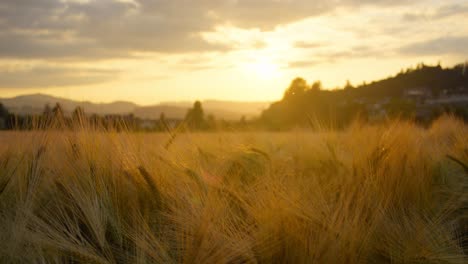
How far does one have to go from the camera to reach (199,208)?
1.68 m

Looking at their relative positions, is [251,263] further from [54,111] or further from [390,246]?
[54,111]

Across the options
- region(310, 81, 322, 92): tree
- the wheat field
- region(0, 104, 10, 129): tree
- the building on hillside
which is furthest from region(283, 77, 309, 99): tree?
the wheat field

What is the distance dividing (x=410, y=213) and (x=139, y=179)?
1.34m

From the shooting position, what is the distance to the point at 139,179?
1.98 metres

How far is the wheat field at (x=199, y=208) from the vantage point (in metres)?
1.54

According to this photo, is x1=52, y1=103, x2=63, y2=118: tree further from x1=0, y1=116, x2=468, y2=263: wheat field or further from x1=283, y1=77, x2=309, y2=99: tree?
x1=283, y1=77, x2=309, y2=99: tree

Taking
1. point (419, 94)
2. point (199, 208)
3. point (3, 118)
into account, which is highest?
point (419, 94)

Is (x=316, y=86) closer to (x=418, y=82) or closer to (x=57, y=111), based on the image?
(x=418, y=82)

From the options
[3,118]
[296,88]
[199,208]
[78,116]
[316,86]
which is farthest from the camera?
[316,86]

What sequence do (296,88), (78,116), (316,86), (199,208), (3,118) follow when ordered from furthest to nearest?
(316,86), (296,88), (3,118), (78,116), (199,208)

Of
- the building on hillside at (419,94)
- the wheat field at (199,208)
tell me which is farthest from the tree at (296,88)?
the wheat field at (199,208)

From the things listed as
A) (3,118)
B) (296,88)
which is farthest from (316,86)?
(3,118)

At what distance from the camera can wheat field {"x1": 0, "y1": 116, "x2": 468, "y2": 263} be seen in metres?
1.54

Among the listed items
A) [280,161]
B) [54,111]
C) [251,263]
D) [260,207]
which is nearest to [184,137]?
[280,161]
